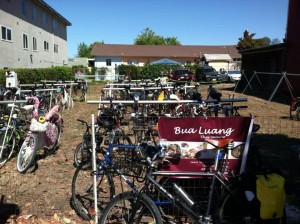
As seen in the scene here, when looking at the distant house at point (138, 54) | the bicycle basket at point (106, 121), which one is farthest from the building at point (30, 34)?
the distant house at point (138, 54)

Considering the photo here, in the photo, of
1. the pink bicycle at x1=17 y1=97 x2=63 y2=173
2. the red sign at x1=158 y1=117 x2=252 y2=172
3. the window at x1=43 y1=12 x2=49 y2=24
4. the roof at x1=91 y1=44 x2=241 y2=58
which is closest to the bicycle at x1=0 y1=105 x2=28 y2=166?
the pink bicycle at x1=17 y1=97 x2=63 y2=173

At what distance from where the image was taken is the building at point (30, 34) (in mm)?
23312

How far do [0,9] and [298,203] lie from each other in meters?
22.5

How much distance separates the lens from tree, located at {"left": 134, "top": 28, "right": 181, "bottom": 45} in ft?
302

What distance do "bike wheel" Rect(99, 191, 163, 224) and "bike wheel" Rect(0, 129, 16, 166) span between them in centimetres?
397

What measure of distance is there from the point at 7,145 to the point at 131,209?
14.2ft

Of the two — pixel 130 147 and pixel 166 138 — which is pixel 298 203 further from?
pixel 130 147

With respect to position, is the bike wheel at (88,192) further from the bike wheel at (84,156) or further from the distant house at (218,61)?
the distant house at (218,61)

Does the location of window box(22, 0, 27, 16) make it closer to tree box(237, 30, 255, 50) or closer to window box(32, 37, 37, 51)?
window box(32, 37, 37, 51)

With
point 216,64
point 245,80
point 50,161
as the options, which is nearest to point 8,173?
point 50,161

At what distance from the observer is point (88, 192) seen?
4.93 metres

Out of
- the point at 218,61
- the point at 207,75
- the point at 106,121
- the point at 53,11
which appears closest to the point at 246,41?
the point at 218,61

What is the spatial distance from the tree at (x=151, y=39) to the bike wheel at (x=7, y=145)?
8587 cm

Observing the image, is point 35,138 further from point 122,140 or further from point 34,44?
point 34,44
